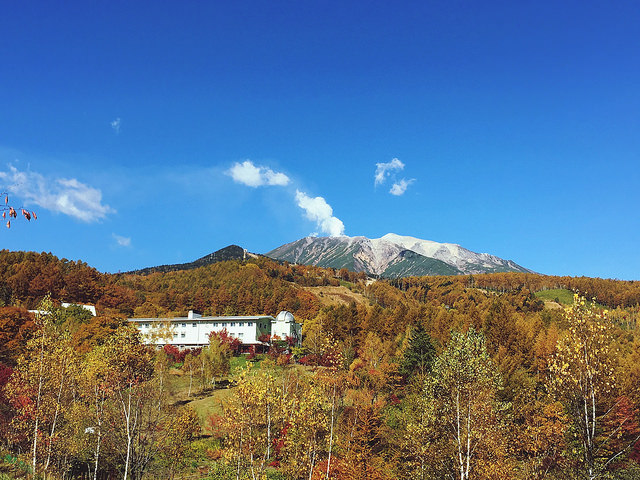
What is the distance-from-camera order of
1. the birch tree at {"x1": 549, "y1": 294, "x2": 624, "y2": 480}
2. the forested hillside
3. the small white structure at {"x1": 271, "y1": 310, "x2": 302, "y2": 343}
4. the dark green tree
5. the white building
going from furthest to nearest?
the small white structure at {"x1": 271, "y1": 310, "x2": 302, "y2": 343} → the white building → the dark green tree → the forested hillside → the birch tree at {"x1": 549, "y1": 294, "x2": 624, "y2": 480}

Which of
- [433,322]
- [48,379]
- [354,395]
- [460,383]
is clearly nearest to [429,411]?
[460,383]

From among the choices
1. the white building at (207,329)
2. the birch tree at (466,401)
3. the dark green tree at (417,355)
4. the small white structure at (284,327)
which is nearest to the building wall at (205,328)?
the white building at (207,329)

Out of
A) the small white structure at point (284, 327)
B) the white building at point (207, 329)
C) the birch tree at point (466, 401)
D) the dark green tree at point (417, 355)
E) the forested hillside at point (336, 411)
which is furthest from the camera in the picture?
the small white structure at point (284, 327)

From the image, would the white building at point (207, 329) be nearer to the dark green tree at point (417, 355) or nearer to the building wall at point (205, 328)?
the building wall at point (205, 328)

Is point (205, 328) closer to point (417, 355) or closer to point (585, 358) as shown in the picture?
point (417, 355)

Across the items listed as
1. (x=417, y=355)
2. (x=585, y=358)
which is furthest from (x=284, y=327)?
(x=585, y=358)

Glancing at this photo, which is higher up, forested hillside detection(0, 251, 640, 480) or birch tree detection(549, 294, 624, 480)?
birch tree detection(549, 294, 624, 480)

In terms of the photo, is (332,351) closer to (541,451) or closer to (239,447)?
(239,447)

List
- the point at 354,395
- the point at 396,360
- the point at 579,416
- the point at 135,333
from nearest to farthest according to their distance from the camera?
the point at 579,416 < the point at 135,333 < the point at 354,395 < the point at 396,360

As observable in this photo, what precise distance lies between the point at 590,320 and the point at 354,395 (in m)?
38.3

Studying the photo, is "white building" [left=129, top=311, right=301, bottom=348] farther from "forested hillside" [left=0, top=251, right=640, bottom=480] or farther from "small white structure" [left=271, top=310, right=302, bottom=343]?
"forested hillside" [left=0, top=251, right=640, bottom=480]

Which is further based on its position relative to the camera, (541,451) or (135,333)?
(541,451)

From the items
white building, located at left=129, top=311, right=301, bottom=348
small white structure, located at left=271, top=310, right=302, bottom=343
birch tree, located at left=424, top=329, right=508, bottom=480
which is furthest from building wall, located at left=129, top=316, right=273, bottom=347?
birch tree, located at left=424, top=329, right=508, bottom=480

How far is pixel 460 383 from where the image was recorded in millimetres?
28734
